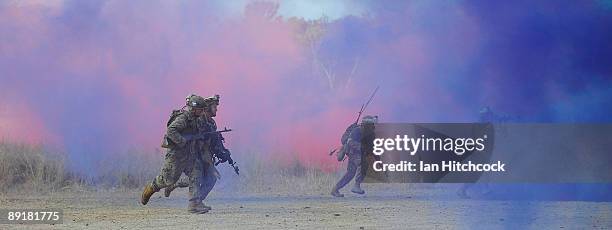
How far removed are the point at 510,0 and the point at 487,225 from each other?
5640 mm

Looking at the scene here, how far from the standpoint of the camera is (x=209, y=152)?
43.4 ft

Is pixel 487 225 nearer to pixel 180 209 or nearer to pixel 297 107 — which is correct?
pixel 180 209

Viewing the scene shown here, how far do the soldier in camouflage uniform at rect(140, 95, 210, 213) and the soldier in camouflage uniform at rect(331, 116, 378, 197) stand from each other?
246cm

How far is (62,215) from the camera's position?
12.6 m

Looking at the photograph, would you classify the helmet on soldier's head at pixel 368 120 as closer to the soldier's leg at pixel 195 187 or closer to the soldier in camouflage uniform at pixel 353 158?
the soldier in camouflage uniform at pixel 353 158

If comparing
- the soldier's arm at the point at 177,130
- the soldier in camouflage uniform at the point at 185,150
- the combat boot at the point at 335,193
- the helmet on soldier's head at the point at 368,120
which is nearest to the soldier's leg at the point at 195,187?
the soldier in camouflage uniform at the point at 185,150

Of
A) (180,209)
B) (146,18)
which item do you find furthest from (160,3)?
(180,209)

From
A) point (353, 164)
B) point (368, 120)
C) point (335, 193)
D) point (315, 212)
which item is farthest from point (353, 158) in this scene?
point (315, 212)

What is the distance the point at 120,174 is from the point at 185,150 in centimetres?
303

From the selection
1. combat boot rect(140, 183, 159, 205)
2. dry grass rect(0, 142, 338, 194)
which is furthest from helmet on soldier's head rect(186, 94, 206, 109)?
dry grass rect(0, 142, 338, 194)

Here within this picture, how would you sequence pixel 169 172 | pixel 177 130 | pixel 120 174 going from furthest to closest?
1. pixel 120 174
2. pixel 169 172
3. pixel 177 130

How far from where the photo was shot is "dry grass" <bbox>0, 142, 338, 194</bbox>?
602 inches

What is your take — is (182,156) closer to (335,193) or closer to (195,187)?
(195,187)

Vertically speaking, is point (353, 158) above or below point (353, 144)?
below
